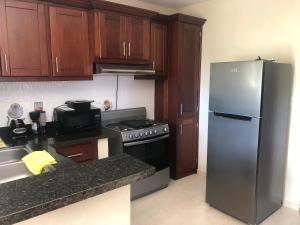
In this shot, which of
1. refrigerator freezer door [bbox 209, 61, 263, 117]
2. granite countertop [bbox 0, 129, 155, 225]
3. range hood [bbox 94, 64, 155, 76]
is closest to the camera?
granite countertop [bbox 0, 129, 155, 225]

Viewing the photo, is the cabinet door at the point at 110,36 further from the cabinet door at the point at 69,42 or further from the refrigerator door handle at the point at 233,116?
the refrigerator door handle at the point at 233,116

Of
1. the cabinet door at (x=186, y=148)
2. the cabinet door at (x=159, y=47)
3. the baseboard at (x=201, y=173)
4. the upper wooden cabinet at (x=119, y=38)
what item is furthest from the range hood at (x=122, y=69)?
the baseboard at (x=201, y=173)

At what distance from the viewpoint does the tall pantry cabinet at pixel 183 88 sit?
313 centimetres

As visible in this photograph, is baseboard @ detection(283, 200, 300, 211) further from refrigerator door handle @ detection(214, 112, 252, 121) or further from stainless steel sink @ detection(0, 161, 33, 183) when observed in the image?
stainless steel sink @ detection(0, 161, 33, 183)

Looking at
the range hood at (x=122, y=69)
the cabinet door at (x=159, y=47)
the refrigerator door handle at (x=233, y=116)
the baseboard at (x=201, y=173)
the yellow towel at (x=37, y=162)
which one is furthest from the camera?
the baseboard at (x=201, y=173)

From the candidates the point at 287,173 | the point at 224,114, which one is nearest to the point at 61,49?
the point at 224,114

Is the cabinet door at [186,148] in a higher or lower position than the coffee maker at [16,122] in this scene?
lower

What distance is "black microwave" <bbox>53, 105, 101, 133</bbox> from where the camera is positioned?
2.48 m

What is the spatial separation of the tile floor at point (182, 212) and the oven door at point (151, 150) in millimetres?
380

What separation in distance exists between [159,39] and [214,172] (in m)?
1.82

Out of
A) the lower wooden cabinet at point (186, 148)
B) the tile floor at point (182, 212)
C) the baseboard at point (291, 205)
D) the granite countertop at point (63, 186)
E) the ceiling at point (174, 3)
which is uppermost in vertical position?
the ceiling at point (174, 3)

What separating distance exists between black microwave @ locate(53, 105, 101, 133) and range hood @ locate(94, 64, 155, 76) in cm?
47

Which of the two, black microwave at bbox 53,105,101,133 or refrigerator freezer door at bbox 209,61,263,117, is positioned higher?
refrigerator freezer door at bbox 209,61,263,117

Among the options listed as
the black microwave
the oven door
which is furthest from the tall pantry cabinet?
the black microwave
